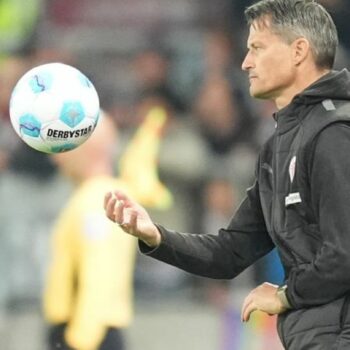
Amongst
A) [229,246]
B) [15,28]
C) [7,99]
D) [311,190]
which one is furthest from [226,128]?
[311,190]

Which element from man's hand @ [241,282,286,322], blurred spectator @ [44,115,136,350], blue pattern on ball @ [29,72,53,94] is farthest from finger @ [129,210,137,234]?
blurred spectator @ [44,115,136,350]

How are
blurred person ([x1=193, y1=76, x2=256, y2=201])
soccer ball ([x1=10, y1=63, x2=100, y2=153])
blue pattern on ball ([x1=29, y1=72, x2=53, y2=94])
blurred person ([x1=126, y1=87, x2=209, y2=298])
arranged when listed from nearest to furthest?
1. soccer ball ([x1=10, y1=63, x2=100, y2=153])
2. blue pattern on ball ([x1=29, y1=72, x2=53, y2=94])
3. blurred person ([x1=126, y1=87, x2=209, y2=298])
4. blurred person ([x1=193, y1=76, x2=256, y2=201])

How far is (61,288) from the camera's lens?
7246mm

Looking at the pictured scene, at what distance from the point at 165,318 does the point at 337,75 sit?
532 cm

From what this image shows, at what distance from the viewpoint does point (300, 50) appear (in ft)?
14.5

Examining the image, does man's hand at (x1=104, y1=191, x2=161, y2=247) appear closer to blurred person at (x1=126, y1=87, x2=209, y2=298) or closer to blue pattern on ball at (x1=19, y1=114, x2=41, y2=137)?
blue pattern on ball at (x1=19, y1=114, x2=41, y2=137)

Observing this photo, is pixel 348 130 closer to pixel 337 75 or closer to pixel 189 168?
pixel 337 75

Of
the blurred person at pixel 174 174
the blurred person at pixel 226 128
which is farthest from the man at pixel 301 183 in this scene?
the blurred person at pixel 226 128

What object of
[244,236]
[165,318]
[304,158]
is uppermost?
[304,158]

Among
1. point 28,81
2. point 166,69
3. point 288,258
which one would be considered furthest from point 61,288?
point 166,69

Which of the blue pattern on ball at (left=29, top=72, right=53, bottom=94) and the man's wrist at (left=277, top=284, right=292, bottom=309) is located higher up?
the blue pattern on ball at (left=29, top=72, right=53, bottom=94)

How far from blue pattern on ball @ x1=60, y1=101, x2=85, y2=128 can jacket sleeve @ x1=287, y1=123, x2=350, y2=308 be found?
1101 millimetres

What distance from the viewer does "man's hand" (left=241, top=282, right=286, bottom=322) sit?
4426 mm

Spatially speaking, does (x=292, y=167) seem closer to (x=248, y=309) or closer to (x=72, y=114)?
(x=248, y=309)
